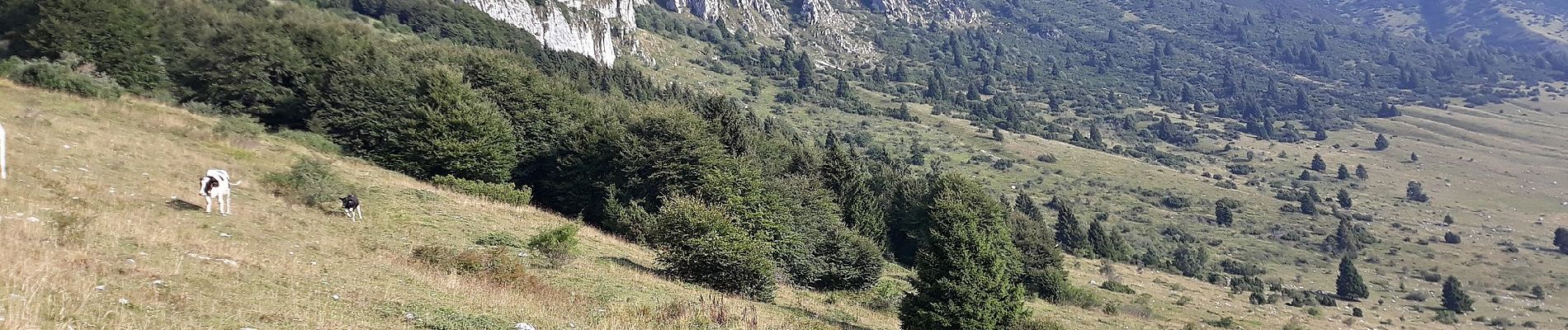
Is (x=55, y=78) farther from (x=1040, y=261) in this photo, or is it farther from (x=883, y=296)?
(x=1040, y=261)

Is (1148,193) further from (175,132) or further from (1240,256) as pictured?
(175,132)

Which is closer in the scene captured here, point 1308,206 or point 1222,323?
point 1222,323

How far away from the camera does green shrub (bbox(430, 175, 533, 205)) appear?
1410 inches

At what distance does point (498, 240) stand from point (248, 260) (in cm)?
1038

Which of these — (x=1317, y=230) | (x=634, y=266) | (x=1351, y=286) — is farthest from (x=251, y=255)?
(x=1317, y=230)

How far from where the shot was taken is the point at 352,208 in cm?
2173

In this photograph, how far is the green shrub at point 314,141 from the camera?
38.8 meters

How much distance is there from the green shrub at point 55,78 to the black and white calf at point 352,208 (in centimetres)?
2349

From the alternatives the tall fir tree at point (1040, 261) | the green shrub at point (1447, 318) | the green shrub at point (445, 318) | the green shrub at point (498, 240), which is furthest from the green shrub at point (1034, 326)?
the green shrub at point (1447, 318)

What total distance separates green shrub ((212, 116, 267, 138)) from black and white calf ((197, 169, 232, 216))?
1838 centimetres

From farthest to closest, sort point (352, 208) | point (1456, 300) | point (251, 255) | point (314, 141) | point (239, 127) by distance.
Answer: point (1456, 300) → point (314, 141) → point (239, 127) → point (352, 208) → point (251, 255)

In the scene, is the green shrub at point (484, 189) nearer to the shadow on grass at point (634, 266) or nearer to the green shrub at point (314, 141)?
the green shrub at point (314, 141)

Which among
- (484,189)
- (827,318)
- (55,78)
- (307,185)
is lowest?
(827,318)

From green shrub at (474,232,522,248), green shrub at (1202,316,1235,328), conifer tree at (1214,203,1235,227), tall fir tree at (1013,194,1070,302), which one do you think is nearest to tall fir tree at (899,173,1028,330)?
green shrub at (474,232,522,248)
